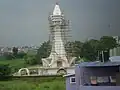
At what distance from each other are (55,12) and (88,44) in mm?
3208

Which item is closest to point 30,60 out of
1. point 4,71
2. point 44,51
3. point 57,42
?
point 44,51

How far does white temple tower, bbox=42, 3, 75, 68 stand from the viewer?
1611 cm

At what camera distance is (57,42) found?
1656cm

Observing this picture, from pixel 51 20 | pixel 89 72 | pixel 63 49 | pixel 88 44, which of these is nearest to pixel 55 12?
pixel 51 20

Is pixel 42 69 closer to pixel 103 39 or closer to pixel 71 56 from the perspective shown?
pixel 71 56

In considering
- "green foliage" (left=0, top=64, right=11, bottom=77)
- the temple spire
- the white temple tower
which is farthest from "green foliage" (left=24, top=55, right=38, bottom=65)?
"green foliage" (left=0, top=64, right=11, bottom=77)

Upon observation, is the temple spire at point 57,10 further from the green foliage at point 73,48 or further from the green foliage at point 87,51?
the green foliage at point 87,51

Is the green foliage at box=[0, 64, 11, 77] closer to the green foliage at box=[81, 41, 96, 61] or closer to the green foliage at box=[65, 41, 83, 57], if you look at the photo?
the green foliage at box=[65, 41, 83, 57]

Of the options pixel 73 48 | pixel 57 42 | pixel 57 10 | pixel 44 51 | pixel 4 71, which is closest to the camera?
pixel 4 71

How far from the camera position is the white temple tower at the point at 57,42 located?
16109 mm

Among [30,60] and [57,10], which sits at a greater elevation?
[57,10]

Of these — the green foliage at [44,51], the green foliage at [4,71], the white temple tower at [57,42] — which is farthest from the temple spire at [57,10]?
the green foliage at [4,71]

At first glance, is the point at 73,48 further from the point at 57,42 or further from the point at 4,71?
the point at 4,71

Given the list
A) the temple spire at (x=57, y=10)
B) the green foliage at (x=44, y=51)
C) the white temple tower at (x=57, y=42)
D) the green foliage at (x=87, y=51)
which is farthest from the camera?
the green foliage at (x=87, y=51)
